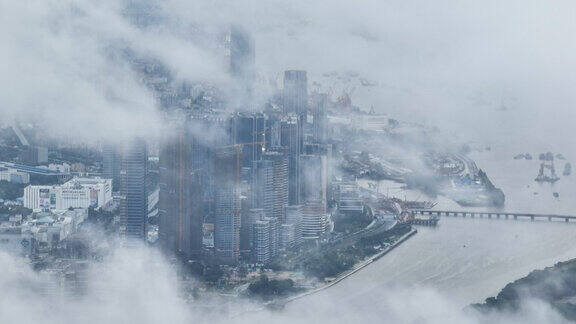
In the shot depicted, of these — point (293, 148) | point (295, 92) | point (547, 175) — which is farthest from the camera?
point (547, 175)

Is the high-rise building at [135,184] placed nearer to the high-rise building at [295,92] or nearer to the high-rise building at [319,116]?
the high-rise building at [295,92]

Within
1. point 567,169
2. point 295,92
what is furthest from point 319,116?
point 567,169

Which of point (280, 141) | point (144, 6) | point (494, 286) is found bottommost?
point (494, 286)

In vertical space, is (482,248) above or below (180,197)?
below

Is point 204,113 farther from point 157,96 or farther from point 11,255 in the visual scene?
point 11,255

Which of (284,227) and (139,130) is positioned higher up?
(139,130)

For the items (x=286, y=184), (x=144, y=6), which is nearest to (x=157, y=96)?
(x=144, y=6)

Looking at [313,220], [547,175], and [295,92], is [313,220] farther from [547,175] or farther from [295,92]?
[547,175]
